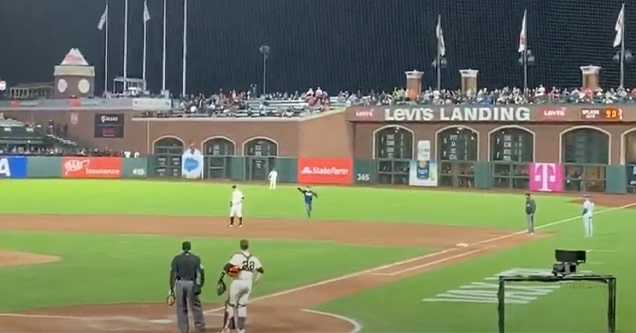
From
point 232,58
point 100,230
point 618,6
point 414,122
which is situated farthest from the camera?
point 232,58

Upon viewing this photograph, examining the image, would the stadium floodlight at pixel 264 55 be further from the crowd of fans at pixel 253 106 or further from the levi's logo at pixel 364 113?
the levi's logo at pixel 364 113

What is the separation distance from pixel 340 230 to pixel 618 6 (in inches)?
2105

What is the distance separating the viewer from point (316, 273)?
26.2m

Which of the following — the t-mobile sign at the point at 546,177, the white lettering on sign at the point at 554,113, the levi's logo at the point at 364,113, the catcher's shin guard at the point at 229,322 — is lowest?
the catcher's shin guard at the point at 229,322

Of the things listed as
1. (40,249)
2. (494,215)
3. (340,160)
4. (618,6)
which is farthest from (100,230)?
(618,6)

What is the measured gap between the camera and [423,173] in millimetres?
71438

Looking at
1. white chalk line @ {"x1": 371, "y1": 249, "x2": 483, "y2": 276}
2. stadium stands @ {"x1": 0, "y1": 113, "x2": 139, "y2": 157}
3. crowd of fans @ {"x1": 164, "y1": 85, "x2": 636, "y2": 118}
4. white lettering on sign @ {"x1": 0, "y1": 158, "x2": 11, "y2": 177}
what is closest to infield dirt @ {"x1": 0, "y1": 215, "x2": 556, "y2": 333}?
white chalk line @ {"x1": 371, "y1": 249, "x2": 483, "y2": 276}

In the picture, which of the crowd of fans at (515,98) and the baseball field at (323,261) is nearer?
the baseball field at (323,261)

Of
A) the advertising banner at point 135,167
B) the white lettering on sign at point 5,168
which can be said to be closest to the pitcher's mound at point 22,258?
the white lettering on sign at point 5,168

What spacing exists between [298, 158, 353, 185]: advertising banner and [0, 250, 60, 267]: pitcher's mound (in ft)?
143

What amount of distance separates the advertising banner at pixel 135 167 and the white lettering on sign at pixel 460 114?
1934 centimetres

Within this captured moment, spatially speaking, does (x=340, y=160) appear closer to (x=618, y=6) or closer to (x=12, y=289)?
(x=618, y=6)

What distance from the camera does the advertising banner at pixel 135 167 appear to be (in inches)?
3132

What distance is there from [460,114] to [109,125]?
2987cm
